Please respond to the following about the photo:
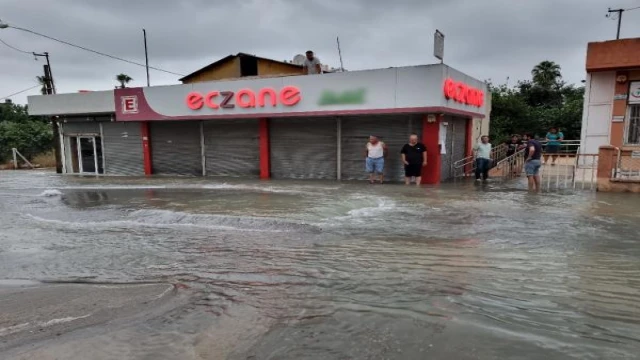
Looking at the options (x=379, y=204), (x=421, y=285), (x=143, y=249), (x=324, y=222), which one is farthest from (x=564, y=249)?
(x=143, y=249)

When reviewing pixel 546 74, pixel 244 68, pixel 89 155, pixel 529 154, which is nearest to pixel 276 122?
pixel 244 68

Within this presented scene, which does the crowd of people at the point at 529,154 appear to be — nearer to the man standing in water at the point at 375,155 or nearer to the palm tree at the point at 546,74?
the man standing in water at the point at 375,155

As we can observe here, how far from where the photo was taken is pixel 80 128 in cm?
2072

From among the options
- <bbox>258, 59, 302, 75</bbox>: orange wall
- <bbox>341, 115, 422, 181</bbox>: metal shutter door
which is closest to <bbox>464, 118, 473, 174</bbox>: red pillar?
<bbox>341, 115, 422, 181</bbox>: metal shutter door

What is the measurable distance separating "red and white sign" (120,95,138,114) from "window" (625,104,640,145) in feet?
58.9

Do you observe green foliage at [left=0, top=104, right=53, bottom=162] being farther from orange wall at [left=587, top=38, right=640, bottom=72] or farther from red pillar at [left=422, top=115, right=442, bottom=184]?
orange wall at [left=587, top=38, right=640, bottom=72]

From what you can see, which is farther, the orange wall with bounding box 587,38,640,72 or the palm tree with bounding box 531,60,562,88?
the palm tree with bounding box 531,60,562,88

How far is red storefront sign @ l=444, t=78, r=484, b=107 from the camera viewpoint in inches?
526

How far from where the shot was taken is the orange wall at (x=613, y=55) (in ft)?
43.4

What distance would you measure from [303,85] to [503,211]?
8.34 meters

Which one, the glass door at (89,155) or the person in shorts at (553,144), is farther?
the glass door at (89,155)

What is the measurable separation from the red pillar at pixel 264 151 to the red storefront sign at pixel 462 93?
661 cm

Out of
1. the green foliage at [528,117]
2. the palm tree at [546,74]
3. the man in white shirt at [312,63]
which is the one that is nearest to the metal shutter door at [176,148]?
the man in white shirt at [312,63]

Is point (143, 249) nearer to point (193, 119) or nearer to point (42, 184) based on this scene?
point (193, 119)
